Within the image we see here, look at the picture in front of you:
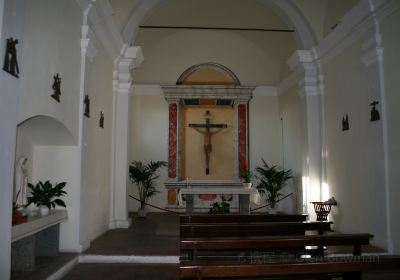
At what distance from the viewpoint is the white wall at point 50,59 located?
12.2 ft

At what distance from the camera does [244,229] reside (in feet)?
13.2

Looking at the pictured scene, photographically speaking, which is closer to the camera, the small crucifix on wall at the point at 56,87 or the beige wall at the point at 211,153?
the small crucifix on wall at the point at 56,87

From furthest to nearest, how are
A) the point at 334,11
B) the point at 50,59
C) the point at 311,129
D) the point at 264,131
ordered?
the point at 264,131 < the point at 311,129 < the point at 334,11 < the point at 50,59

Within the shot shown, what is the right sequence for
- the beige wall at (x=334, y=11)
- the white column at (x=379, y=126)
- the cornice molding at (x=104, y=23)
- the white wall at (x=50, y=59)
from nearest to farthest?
the white wall at (x=50, y=59)
the white column at (x=379, y=126)
the cornice molding at (x=104, y=23)
the beige wall at (x=334, y=11)

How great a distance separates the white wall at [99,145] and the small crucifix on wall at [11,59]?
213 cm

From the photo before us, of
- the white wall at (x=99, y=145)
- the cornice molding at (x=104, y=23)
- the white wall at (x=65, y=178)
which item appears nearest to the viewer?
the white wall at (x=65, y=178)

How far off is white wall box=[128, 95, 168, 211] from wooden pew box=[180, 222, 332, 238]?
651 cm

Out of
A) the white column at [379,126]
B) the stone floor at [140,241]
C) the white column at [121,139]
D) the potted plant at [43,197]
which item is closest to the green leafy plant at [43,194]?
the potted plant at [43,197]

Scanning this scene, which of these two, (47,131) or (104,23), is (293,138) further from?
(47,131)

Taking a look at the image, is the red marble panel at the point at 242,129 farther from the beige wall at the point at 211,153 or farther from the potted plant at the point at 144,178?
the potted plant at the point at 144,178

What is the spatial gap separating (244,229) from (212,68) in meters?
7.76

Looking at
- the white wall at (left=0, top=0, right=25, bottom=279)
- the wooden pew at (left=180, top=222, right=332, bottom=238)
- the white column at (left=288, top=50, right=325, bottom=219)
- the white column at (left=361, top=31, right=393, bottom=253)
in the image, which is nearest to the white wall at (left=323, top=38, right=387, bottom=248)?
the white column at (left=361, top=31, right=393, bottom=253)

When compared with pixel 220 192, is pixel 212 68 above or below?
above

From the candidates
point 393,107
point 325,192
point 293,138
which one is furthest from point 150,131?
point 393,107
